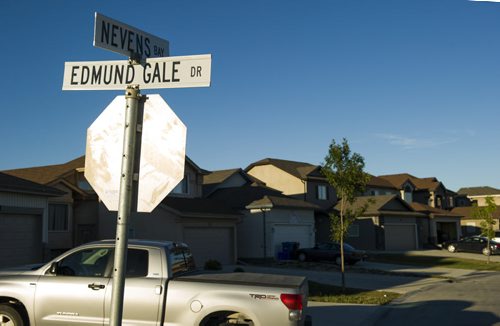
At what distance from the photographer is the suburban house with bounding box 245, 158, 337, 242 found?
43969mm

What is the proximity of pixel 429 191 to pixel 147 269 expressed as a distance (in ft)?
194

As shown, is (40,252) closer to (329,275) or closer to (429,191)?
(329,275)

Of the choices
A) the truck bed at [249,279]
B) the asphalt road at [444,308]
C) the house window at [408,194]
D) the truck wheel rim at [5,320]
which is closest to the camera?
the truck bed at [249,279]

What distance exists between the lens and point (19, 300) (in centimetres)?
746

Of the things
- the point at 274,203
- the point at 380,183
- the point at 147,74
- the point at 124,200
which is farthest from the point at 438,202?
the point at 124,200

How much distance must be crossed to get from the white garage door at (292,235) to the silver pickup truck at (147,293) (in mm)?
25543

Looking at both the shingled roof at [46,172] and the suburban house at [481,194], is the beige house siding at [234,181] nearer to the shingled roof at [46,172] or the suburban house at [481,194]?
the shingled roof at [46,172]

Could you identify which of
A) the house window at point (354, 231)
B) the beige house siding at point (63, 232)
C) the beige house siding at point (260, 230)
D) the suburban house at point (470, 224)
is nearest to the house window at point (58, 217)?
the beige house siding at point (63, 232)

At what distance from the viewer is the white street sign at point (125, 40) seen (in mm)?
3717

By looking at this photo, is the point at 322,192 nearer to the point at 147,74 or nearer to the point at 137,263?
the point at 137,263

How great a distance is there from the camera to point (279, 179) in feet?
153

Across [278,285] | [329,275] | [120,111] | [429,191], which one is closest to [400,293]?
[329,275]

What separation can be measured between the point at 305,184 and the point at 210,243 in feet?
57.7

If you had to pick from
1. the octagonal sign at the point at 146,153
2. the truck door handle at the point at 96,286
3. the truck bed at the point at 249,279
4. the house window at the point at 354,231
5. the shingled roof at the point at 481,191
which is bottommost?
the truck door handle at the point at 96,286
